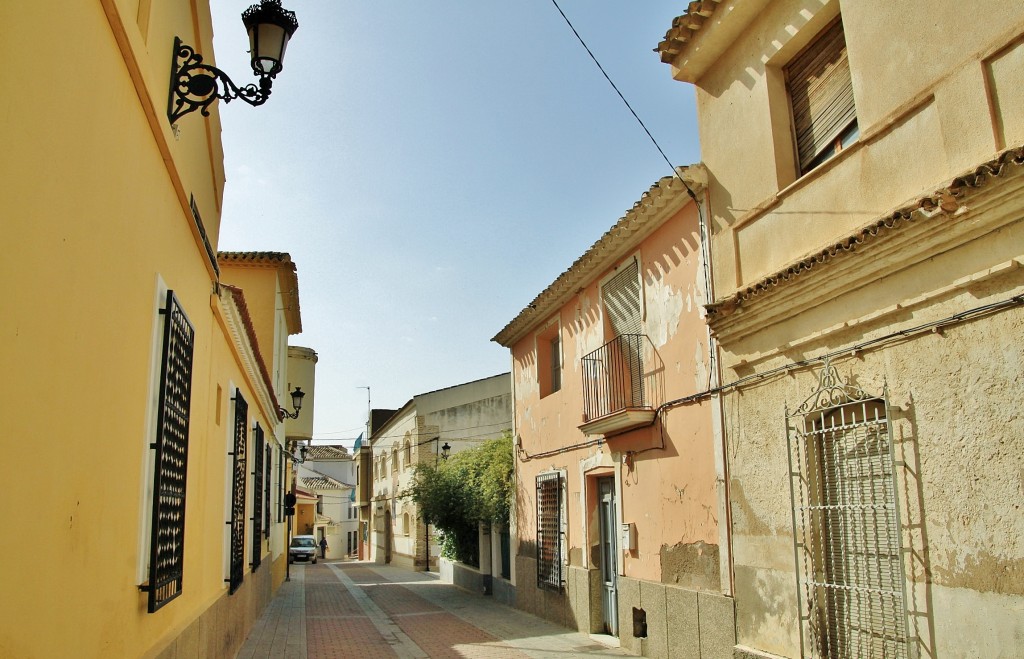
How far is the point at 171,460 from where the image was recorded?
486 centimetres

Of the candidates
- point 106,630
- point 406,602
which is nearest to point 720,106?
point 106,630

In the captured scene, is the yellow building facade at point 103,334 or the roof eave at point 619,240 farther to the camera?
the roof eave at point 619,240

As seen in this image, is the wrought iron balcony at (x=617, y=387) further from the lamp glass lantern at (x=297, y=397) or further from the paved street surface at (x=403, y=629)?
the lamp glass lantern at (x=297, y=397)

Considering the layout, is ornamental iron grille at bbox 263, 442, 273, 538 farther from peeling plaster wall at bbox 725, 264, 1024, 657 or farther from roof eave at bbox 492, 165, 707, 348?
peeling plaster wall at bbox 725, 264, 1024, 657

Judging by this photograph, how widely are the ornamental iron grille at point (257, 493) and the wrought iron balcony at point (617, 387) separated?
15.9 ft

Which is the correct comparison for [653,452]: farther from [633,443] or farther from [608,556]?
[608,556]

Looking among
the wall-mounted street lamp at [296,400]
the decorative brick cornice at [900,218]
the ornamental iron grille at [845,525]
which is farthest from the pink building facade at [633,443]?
the wall-mounted street lamp at [296,400]

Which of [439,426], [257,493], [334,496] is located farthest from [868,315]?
[334,496]

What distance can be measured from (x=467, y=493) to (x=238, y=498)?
30.3 ft

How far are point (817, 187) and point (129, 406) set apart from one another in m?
5.43

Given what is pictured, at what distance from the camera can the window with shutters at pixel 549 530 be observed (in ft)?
42.7

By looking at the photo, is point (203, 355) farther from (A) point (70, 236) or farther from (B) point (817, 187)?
(B) point (817, 187)

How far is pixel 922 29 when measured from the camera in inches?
226

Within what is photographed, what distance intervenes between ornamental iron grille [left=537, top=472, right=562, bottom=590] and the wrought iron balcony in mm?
2168
